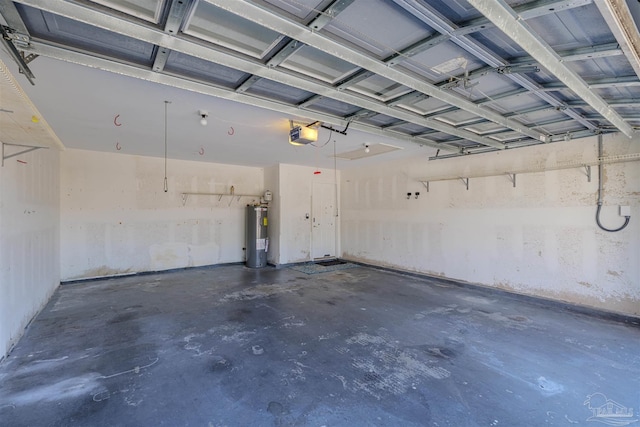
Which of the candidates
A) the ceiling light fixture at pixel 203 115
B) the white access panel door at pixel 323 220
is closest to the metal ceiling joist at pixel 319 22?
the ceiling light fixture at pixel 203 115

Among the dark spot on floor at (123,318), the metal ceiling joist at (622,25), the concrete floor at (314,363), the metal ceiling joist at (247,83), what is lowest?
the concrete floor at (314,363)

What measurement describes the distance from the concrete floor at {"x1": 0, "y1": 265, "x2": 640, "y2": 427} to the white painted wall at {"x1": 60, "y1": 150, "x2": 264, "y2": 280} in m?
1.48

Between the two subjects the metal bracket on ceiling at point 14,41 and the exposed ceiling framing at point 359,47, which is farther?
the metal bracket on ceiling at point 14,41

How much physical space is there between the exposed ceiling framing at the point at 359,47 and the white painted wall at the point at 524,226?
1.35 metres

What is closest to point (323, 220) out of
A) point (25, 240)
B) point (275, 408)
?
point (25, 240)

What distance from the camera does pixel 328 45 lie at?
177cm

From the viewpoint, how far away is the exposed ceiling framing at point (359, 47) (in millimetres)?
1510

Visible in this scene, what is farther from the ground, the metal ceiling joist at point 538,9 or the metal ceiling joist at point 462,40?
the metal ceiling joist at point 462,40

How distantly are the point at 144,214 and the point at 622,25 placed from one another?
22.9ft

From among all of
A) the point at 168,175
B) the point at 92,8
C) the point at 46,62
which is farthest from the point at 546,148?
the point at 168,175

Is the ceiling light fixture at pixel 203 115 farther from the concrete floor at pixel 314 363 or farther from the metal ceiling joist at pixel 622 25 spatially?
the metal ceiling joist at pixel 622 25

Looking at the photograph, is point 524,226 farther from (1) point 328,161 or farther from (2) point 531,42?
(1) point 328,161

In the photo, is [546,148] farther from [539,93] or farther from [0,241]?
[0,241]

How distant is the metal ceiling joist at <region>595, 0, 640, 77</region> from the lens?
4.45 feet
